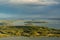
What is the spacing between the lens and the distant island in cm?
699

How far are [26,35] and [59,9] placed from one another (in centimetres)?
185

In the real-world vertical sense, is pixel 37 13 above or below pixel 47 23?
above

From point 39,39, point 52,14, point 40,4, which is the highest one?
point 40,4

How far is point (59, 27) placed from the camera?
23.1ft

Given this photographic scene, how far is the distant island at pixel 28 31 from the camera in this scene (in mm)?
6988

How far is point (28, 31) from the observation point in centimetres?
710

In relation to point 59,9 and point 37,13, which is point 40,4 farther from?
point 59,9

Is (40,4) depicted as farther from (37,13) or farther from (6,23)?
(6,23)

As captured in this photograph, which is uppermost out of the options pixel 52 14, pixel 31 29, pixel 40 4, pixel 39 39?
pixel 40 4

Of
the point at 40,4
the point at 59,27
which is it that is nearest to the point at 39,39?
the point at 59,27

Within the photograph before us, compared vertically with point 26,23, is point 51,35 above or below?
below

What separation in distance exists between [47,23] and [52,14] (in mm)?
474

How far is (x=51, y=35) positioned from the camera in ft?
23.3

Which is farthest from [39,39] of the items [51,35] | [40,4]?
[40,4]
